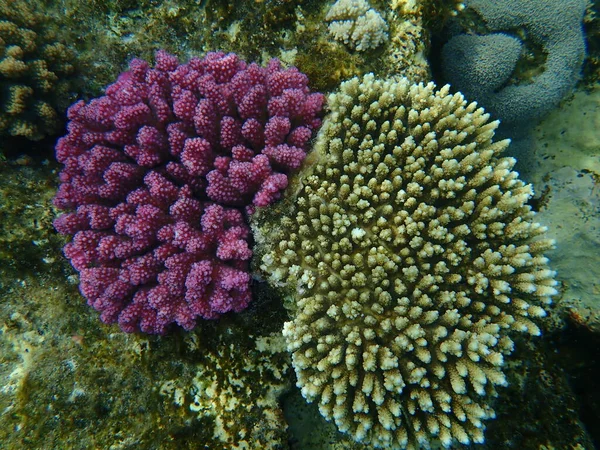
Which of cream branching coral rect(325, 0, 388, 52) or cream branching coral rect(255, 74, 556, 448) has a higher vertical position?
cream branching coral rect(325, 0, 388, 52)

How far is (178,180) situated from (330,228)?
1481mm

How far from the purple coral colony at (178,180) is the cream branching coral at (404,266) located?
330 millimetres

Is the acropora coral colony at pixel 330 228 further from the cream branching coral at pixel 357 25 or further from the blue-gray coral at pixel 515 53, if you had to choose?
the blue-gray coral at pixel 515 53

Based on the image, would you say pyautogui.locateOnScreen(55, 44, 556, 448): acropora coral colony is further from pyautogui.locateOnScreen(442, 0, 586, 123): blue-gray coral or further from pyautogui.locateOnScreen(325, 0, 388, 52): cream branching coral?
pyautogui.locateOnScreen(442, 0, 586, 123): blue-gray coral

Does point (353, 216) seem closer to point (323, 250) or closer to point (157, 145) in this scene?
point (323, 250)

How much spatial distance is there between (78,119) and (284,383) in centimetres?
321

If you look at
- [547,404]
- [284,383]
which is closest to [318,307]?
[284,383]

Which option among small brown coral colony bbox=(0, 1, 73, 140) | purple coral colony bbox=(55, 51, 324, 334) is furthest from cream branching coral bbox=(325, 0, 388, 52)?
small brown coral colony bbox=(0, 1, 73, 140)

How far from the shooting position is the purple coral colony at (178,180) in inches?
115

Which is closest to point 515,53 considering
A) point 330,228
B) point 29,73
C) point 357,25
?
point 357,25

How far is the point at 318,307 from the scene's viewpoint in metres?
2.77

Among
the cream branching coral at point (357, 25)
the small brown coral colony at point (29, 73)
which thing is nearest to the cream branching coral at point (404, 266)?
the cream branching coral at point (357, 25)

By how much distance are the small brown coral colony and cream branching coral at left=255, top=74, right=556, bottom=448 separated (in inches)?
101

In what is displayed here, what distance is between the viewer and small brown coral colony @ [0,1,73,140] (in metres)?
3.22
